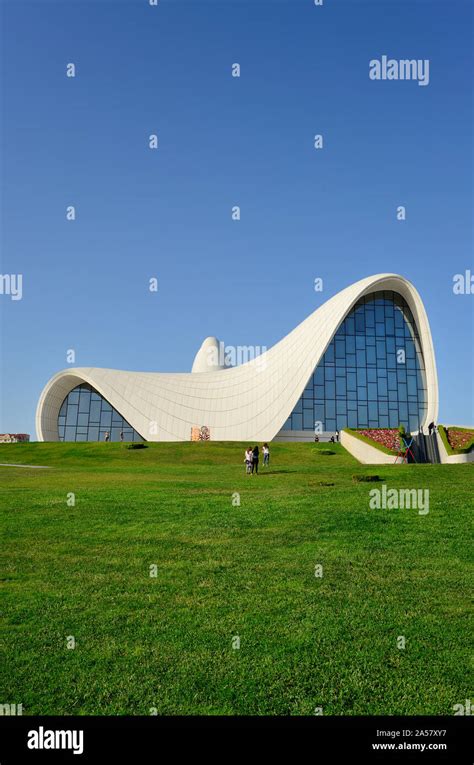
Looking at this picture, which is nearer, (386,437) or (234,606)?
(234,606)

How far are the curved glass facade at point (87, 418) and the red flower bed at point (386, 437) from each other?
2752 centimetres

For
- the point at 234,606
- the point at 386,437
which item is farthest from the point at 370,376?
the point at 234,606

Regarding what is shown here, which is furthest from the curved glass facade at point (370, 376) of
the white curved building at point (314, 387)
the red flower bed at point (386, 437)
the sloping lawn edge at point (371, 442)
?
the red flower bed at point (386, 437)

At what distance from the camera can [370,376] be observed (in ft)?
177

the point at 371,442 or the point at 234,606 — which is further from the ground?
the point at 371,442

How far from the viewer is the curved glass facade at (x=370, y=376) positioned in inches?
2068

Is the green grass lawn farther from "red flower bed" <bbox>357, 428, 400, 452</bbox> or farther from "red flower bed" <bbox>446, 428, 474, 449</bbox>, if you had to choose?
"red flower bed" <bbox>357, 428, 400, 452</bbox>

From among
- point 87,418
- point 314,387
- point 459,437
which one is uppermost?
Answer: point 314,387

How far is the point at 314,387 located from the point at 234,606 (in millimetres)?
44625

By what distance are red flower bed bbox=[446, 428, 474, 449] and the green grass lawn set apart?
62.0ft

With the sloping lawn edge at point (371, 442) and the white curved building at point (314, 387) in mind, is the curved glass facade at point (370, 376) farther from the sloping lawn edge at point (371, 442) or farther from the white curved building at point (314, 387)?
the sloping lawn edge at point (371, 442)

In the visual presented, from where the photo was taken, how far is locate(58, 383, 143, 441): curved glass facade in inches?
2372

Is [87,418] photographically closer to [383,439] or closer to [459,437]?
[383,439]

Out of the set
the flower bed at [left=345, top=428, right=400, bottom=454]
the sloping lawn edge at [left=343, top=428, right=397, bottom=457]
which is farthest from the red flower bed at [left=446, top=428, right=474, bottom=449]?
the sloping lawn edge at [left=343, top=428, right=397, bottom=457]
